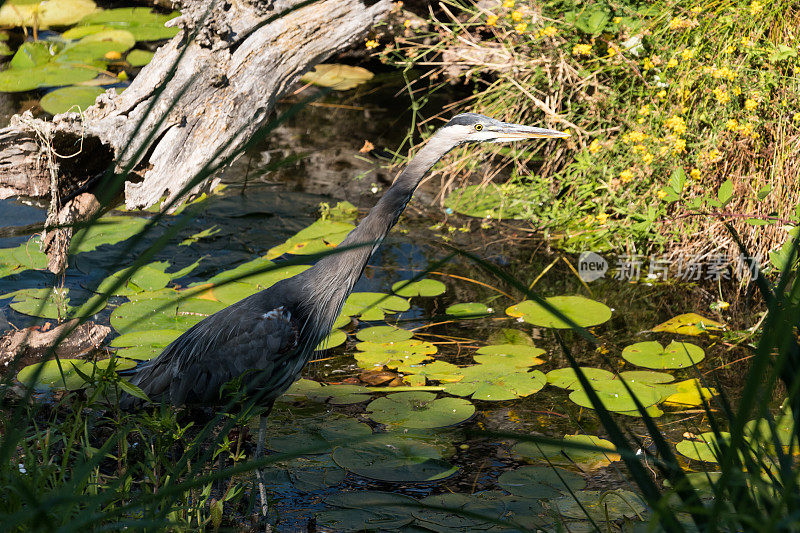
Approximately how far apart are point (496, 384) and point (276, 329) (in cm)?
120

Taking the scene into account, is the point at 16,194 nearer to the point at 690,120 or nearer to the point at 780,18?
the point at 690,120

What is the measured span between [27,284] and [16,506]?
2.96 m

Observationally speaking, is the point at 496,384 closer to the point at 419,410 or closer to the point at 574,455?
the point at 419,410

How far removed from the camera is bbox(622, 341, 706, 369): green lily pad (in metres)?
3.90

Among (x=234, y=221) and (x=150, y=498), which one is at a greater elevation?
(x=150, y=498)

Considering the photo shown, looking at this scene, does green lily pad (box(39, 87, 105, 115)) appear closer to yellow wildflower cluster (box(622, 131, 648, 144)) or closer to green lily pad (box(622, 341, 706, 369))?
yellow wildflower cluster (box(622, 131, 648, 144))

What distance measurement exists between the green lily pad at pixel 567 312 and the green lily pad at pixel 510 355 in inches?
10.3

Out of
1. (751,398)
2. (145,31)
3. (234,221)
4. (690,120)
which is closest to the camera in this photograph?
Answer: (751,398)

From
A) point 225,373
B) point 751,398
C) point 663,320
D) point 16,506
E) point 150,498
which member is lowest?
point 663,320

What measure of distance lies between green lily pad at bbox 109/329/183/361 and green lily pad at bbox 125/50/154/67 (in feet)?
14.4

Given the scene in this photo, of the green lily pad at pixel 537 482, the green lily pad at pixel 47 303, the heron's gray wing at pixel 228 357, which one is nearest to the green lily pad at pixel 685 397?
the green lily pad at pixel 537 482

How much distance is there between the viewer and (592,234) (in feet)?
16.9

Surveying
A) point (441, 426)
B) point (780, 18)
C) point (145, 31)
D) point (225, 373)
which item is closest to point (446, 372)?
point (441, 426)

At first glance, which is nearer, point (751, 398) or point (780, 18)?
point (751, 398)
